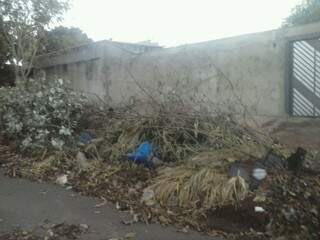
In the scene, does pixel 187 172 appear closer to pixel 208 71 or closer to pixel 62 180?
pixel 62 180

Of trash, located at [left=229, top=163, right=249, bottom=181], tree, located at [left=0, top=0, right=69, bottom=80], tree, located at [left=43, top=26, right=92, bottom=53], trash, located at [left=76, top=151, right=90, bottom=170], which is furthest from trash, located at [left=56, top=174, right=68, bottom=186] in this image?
tree, located at [left=43, top=26, right=92, bottom=53]

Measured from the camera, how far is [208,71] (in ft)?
26.0

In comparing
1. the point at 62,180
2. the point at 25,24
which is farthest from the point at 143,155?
the point at 25,24

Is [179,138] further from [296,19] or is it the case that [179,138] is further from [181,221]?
[296,19]

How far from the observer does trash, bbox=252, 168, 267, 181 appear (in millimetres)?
5348

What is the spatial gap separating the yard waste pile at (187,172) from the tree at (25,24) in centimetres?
446

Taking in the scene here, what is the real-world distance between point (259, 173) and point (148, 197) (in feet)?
4.97

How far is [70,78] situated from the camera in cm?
1227

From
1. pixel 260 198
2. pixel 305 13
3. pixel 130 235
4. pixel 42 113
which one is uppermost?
pixel 305 13

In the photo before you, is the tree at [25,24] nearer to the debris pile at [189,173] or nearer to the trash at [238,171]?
the debris pile at [189,173]

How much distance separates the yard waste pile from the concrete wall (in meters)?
0.64

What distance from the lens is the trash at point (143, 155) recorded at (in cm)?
687

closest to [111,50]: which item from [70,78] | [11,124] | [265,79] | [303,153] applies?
[70,78]

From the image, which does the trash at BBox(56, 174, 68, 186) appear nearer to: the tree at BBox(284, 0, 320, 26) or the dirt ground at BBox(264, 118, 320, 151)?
the dirt ground at BBox(264, 118, 320, 151)
